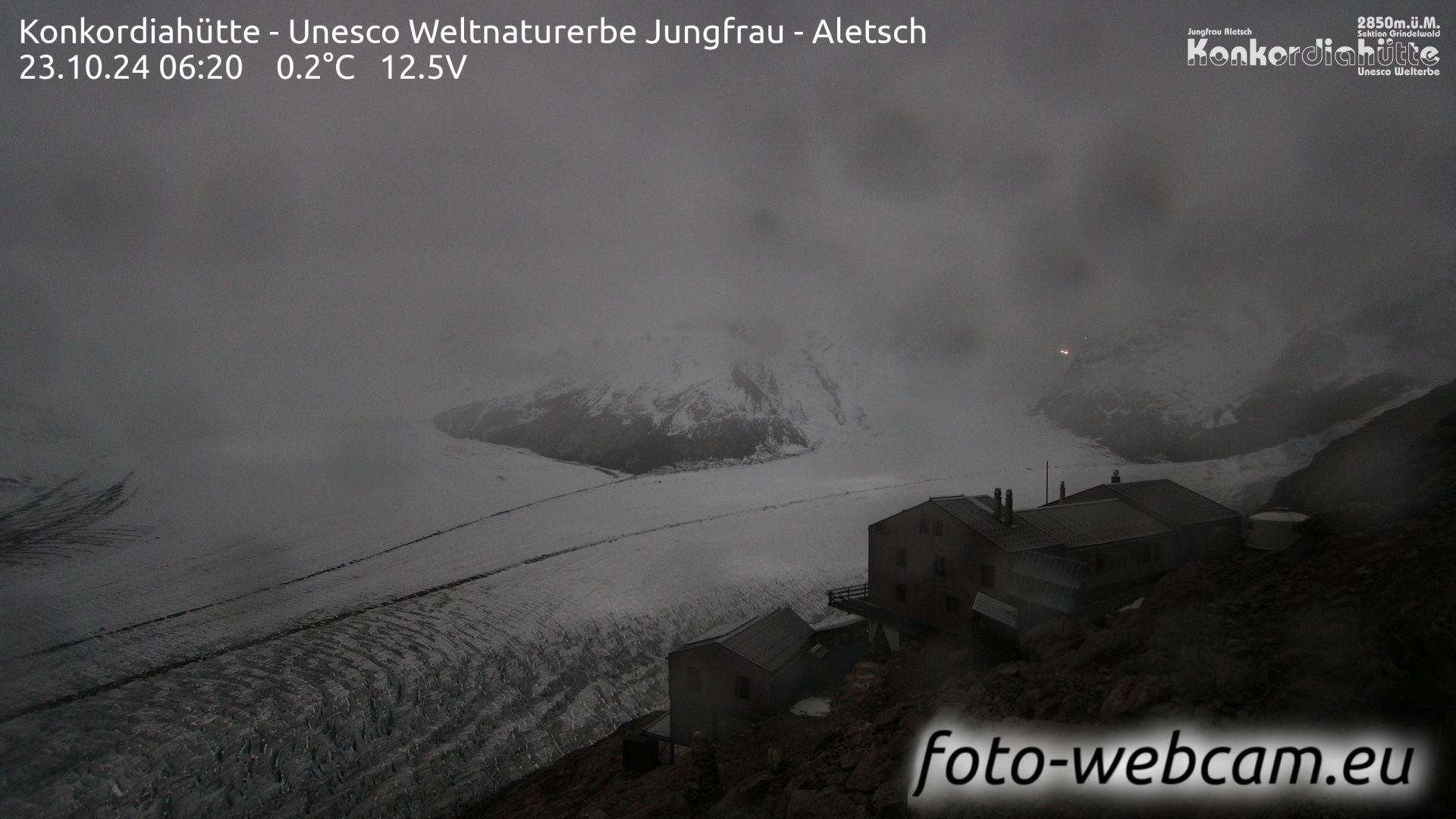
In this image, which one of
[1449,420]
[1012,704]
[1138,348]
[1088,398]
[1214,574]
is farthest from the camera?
[1138,348]

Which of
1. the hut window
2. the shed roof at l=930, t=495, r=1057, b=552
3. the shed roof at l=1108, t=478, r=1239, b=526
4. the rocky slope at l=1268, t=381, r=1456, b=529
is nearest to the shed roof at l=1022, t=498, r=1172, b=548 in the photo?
the shed roof at l=930, t=495, r=1057, b=552

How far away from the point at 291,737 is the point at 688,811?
16897 mm

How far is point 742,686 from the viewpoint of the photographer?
18.4m

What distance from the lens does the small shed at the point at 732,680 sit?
1823cm

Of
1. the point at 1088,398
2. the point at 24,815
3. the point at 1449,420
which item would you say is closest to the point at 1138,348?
the point at 1088,398

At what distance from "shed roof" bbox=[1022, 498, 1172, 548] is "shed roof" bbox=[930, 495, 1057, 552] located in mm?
498

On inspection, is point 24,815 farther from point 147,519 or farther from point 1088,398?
point 1088,398

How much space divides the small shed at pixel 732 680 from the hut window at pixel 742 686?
13 mm

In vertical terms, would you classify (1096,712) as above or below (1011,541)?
above

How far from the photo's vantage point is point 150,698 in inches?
923

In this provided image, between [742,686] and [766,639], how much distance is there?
209 cm

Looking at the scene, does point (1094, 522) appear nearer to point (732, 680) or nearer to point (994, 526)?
point (994, 526)

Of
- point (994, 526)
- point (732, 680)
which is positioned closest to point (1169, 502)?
point (994, 526)

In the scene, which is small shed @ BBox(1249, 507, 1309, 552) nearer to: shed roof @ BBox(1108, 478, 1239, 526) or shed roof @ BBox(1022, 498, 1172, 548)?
shed roof @ BBox(1022, 498, 1172, 548)
